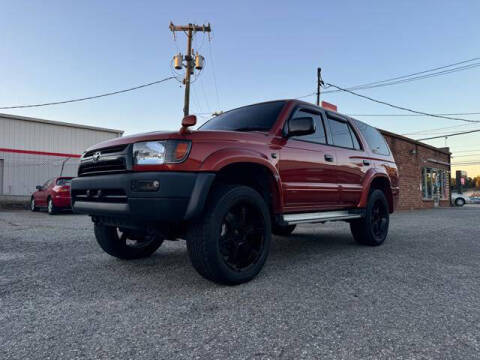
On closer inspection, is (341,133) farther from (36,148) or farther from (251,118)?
(36,148)

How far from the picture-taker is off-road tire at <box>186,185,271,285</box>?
8.05 ft

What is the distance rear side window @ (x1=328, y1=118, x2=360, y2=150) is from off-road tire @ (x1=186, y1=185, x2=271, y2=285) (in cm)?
204

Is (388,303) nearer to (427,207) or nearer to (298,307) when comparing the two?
(298,307)

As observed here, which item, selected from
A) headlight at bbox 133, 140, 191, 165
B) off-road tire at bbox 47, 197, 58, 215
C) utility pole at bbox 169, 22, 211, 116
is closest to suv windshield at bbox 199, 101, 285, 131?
headlight at bbox 133, 140, 191, 165

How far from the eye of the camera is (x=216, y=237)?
247 centimetres

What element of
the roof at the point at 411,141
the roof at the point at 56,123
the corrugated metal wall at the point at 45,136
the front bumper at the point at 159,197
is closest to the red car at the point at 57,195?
the front bumper at the point at 159,197

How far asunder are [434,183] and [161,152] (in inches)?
894

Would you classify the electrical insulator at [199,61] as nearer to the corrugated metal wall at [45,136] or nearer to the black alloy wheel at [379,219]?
the corrugated metal wall at [45,136]

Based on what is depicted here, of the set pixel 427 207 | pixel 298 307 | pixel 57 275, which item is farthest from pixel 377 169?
pixel 427 207

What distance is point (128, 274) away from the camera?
119 inches

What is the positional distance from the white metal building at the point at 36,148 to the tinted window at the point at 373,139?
1482cm

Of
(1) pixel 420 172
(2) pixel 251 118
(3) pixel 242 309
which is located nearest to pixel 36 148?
(2) pixel 251 118

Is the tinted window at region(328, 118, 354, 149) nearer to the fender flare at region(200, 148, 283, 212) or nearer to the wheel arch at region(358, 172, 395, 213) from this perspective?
the wheel arch at region(358, 172, 395, 213)

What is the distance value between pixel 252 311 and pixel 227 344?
0.46 metres
